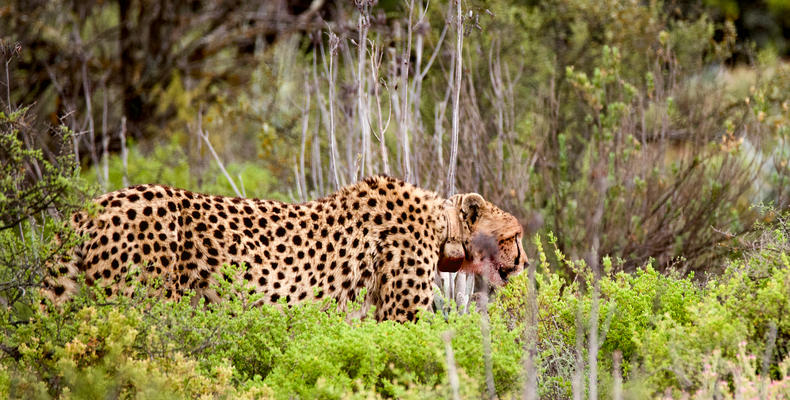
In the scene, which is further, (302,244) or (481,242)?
(481,242)

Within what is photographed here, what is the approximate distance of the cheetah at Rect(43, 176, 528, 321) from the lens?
4.60m

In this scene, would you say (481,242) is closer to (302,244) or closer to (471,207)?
(471,207)

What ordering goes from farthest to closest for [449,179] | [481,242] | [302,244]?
[449,179] → [481,242] → [302,244]

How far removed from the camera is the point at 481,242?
18.2 feet

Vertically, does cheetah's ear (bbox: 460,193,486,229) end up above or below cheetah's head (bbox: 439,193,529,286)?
→ above

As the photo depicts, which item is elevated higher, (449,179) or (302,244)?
(449,179)

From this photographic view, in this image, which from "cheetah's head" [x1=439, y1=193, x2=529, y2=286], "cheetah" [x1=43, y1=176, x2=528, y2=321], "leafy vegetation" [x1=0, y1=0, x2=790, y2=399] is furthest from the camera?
"cheetah's head" [x1=439, y1=193, x2=529, y2=286]

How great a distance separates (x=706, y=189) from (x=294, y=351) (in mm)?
4335

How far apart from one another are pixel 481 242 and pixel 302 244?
1098 mm

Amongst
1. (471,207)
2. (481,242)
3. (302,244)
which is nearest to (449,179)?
(471,207)

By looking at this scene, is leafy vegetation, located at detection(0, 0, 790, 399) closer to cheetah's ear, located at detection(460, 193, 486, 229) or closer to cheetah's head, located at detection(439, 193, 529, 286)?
cheetah's head, located at detection(439, 193, 529, 286)

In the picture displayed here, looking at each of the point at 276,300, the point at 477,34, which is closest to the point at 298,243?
the point at 276,300

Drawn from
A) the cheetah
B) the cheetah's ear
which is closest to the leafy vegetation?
the cheetah

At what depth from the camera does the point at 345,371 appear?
436cm
